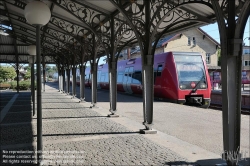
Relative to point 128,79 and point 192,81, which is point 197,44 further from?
point 192,81

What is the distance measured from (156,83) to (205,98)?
2.89 meters

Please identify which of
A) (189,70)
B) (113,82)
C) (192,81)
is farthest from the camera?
(189,70)

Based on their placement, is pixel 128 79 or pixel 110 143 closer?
pixel 110 143

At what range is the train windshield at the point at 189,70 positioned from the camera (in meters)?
13.2

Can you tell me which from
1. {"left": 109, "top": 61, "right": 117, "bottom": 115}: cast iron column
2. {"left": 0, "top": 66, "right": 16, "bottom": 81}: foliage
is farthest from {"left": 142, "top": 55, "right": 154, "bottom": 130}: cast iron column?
{"left": 0, "top": 66, "right": 16, "bottom": 81}: foliage

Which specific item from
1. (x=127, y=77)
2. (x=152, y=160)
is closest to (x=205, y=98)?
(x=127, y=77)

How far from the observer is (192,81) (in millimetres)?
13344

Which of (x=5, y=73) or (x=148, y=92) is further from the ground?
(x=5, y=73)

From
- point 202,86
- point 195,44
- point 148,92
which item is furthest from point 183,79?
point 195,44

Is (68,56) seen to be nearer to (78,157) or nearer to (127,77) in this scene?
(127,77)

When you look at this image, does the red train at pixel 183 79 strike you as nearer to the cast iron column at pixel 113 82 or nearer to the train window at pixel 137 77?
the train window at pixel 137 77

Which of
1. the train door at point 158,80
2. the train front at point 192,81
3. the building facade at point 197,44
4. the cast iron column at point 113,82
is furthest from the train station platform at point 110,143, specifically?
the building facade at point 197,44

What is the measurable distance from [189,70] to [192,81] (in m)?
0.63

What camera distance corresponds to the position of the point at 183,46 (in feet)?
117
